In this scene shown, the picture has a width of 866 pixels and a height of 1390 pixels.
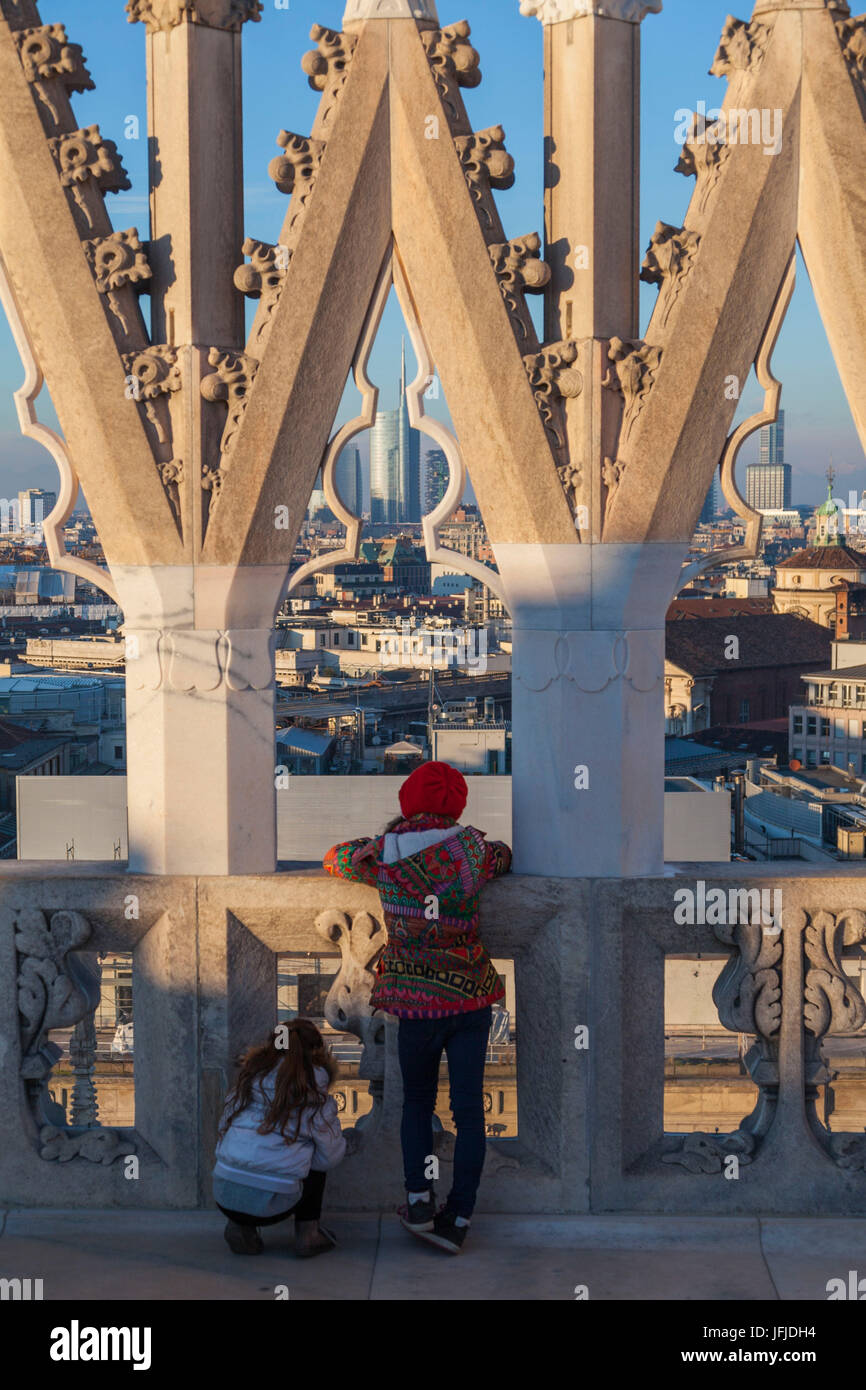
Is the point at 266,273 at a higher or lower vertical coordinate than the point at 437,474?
higher

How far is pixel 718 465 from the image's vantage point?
4.45m

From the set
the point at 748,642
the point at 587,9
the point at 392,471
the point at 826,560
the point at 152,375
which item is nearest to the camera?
the point at 587,9

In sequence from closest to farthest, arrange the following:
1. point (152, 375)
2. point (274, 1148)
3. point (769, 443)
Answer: point (274, 1148), point (152, 375), point (769, 443)

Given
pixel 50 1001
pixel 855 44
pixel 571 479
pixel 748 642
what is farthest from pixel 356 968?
pixel 748 642

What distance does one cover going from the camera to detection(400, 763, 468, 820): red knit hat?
4117mm

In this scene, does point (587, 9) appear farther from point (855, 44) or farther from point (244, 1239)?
point (244, 1239)

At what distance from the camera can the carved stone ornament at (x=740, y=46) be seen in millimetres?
4355

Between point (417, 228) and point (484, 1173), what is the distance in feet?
8.31

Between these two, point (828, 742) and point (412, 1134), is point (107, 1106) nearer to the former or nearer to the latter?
point (412, 1134)

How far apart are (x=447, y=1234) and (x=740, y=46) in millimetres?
3177

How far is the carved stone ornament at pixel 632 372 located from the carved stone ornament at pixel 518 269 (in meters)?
0.25

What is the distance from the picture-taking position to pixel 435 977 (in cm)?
409

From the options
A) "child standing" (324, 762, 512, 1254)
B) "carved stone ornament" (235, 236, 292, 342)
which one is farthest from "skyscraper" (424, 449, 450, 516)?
"child standing" (324, 762, 512, 1254)

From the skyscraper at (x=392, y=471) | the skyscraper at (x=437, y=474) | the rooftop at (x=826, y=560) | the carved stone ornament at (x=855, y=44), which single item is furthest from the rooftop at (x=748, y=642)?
the carved stone ornament at (x=855, y=44)
